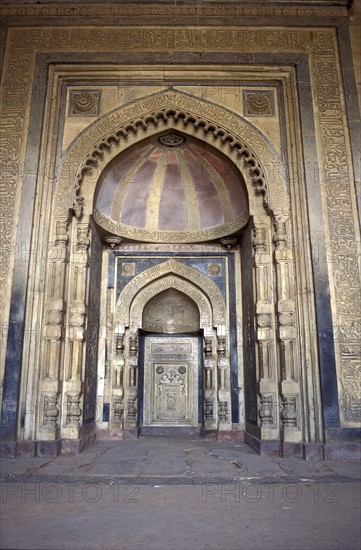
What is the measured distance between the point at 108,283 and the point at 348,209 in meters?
3.93

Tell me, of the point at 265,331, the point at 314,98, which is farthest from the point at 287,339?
the point at 314,98

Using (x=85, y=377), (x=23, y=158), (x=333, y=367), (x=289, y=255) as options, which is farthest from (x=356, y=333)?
(x=23, y=158)

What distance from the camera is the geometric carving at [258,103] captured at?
6473 millimetres

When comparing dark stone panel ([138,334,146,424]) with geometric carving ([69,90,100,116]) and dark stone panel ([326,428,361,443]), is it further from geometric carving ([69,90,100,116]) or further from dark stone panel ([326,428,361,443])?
geometric carving ([69,90,100,116])

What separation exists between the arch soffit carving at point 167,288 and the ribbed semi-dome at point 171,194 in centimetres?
73

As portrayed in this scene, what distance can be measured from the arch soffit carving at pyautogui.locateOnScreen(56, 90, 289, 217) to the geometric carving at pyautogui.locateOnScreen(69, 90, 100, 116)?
25 centimetres

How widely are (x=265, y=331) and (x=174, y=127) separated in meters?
3.33

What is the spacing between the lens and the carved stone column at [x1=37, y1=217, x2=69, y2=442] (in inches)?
212

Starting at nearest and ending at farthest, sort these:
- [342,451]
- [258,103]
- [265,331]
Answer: [342,451] < [265,331] < [258,103]

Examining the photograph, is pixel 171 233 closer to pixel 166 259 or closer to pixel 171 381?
pixel 166 259

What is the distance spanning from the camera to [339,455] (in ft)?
16.4

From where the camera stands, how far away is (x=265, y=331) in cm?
585

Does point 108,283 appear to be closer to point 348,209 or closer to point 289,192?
point 289,192

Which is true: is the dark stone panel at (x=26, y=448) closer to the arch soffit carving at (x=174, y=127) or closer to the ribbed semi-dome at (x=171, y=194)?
the arch soffit carving at (x=174, y=127)
